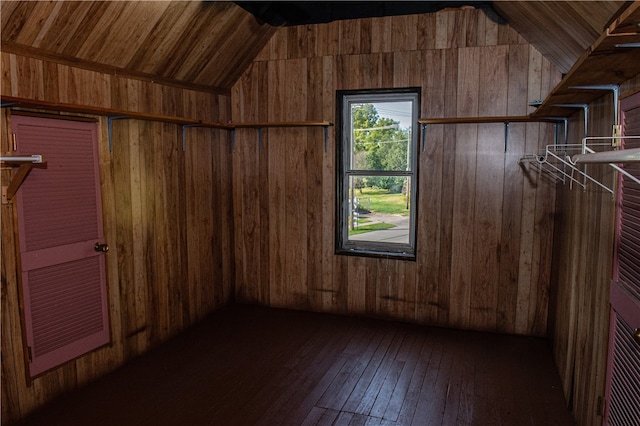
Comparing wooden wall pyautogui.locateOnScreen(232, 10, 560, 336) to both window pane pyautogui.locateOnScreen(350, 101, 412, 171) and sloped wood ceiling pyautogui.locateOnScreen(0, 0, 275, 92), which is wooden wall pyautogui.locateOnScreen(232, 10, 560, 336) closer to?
window pane pyautogui.locateOnScreen(350, 101, 412, 171)

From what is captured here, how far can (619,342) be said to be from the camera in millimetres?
1897

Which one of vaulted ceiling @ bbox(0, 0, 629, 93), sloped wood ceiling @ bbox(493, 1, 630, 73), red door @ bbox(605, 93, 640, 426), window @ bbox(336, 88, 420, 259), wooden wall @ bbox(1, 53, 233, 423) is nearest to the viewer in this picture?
red door @ bbox(605, 93, 640, 426)

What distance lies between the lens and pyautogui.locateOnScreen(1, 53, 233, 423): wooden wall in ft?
8.50

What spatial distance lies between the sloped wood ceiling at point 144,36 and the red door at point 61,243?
0.43m

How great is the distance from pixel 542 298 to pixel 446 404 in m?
1.52

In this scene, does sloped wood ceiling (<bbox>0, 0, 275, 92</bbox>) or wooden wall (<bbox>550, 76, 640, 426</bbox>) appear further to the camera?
sloped wood ceiling (<bbox>0, 0, 275, 92</bbox>)

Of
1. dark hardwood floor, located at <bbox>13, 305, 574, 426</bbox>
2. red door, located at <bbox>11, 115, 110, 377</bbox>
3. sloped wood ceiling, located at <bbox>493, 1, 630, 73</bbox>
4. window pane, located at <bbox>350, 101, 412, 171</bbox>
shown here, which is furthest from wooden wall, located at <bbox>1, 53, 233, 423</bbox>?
sloped wood ceiling, located at <bbox>493, 1, 630, 73</bbox>

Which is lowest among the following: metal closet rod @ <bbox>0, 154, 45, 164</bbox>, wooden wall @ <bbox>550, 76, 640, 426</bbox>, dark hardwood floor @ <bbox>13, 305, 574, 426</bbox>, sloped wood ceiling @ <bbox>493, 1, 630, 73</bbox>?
dark hardwood floor @ <bbox>13, 305, 574, 426</bbox>

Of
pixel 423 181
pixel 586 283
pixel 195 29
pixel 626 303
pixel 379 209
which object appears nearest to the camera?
pixel 626 303

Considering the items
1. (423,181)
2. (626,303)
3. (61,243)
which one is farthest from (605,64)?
(61,243)

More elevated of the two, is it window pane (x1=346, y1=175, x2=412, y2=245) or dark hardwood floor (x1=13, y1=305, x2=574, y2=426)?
window pane (x1=346, y1=175, x2=412, y2=245)

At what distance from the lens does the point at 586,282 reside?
98.2 inches

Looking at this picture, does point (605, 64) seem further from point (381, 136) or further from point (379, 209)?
point (379, 209)

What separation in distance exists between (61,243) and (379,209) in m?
2.61
